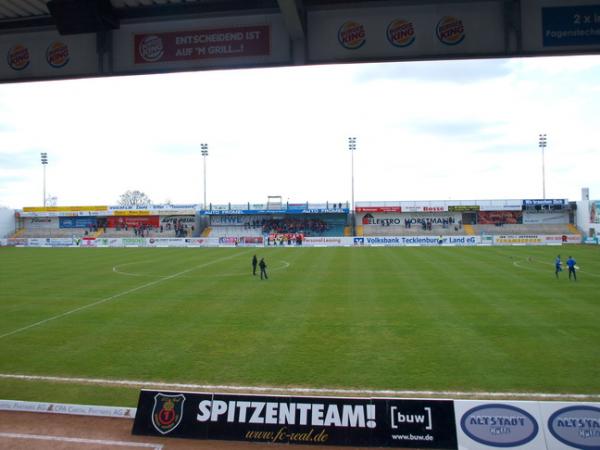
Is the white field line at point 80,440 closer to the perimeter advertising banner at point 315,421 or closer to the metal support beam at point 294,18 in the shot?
the perimeter advertising banner at point 315,421

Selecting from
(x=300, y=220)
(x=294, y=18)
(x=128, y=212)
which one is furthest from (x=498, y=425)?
(x=128, y=212)

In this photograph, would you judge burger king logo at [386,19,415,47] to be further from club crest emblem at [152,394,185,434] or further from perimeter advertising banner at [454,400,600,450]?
club crest emblem at [152,394,185,434]

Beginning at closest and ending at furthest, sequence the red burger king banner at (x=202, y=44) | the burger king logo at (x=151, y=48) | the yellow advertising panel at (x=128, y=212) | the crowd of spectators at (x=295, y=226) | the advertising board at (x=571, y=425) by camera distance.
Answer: the red burger king banner at (x=202, y=44), the advertising board at (x=571, y=425), the burger king logo at (x=151, y=48), the crowd of spectators at (x=295, y=226), the yellow advertising panel at (x=128, y=212)

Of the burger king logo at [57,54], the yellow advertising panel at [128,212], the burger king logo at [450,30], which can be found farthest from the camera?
the yellow advertising panel at [128,212]

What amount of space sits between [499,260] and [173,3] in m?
32.3

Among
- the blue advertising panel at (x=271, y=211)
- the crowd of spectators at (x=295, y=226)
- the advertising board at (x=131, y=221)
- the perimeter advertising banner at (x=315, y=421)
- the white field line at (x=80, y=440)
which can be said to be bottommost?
the white field line at (x=80, y=440)

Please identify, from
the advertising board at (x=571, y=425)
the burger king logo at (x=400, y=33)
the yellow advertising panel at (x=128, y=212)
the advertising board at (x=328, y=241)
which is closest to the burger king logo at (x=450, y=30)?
the burger king logo at (x=400, y=33)

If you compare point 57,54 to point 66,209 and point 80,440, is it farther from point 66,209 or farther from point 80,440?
point 66,209

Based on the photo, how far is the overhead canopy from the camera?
6039 mm

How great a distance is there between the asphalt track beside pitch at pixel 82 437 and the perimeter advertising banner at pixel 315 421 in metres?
0.12

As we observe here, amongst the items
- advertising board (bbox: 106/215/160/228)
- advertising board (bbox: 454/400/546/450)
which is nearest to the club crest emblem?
advertising board (bbox: 454/400/546/450)

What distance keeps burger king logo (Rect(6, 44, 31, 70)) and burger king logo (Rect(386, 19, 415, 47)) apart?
5516 millimetres

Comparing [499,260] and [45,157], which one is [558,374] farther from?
[45,157]

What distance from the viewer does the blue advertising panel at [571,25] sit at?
5.89 metres
